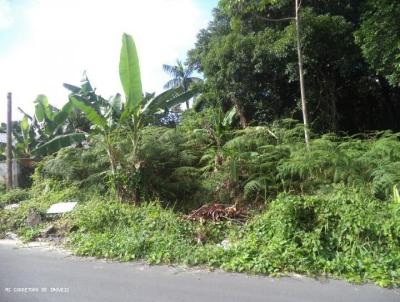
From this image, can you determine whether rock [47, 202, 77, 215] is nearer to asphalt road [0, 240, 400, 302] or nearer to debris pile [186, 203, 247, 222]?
asphalt road [0, 240, 400, 302]

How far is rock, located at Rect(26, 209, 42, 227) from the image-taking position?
8320mm

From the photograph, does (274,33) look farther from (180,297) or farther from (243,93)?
(180,297)

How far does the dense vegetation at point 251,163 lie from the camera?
17.7 ft

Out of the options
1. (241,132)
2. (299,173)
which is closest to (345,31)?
(241,132)

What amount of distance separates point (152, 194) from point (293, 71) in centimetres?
569

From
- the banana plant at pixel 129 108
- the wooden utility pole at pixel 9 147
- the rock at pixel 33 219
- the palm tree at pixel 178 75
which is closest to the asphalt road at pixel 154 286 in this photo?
the rock at pixel 33 219

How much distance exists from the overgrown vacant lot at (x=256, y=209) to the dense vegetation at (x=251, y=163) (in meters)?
0.03

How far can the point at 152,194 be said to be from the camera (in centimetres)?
884

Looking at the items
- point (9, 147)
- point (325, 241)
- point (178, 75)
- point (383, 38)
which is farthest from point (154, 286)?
point (178, 75)

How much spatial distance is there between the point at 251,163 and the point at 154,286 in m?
4.53

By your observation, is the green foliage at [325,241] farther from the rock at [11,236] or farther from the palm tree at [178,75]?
the palm tree at [178,75]

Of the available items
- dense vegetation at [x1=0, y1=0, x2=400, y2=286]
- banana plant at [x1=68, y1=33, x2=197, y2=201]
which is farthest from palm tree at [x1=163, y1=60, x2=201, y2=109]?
banana plant at [x1=68, y1=33, x2=197, y2=201]

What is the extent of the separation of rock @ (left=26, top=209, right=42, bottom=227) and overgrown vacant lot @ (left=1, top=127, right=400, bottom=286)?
8.4 inches

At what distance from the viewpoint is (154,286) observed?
15.5ft
